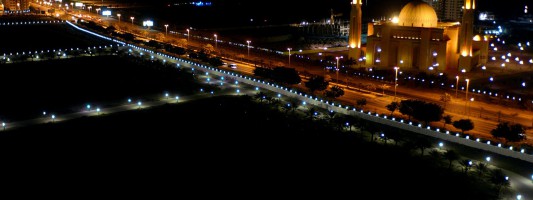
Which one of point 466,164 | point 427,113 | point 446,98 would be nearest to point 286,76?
point 446,98

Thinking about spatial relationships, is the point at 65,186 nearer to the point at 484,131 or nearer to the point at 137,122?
the point at 137,122

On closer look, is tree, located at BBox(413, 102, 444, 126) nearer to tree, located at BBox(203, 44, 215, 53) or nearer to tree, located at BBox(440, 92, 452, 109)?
tree, located at BBox(440, 92, 452, 109)

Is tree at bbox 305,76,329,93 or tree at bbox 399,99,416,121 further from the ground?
tree at bbox 305,76,329,93

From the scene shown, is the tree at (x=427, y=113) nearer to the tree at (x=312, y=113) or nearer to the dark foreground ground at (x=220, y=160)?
the dark foreground ground at (x=220, y=160)

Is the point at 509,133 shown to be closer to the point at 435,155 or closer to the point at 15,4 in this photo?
the point at 435,155

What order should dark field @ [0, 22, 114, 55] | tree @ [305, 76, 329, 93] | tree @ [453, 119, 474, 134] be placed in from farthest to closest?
dark field @ [0, 22, 114, 55] → tree @ [305, 76, 329, 93] → tree @ [453, 119, 474, 134]

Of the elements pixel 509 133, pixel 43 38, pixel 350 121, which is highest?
pixel 43 38

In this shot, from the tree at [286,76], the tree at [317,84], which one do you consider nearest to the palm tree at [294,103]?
the tree at [317,84]

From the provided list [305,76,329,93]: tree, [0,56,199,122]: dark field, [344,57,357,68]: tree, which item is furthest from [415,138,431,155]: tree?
[344,57,357,68]: tree
